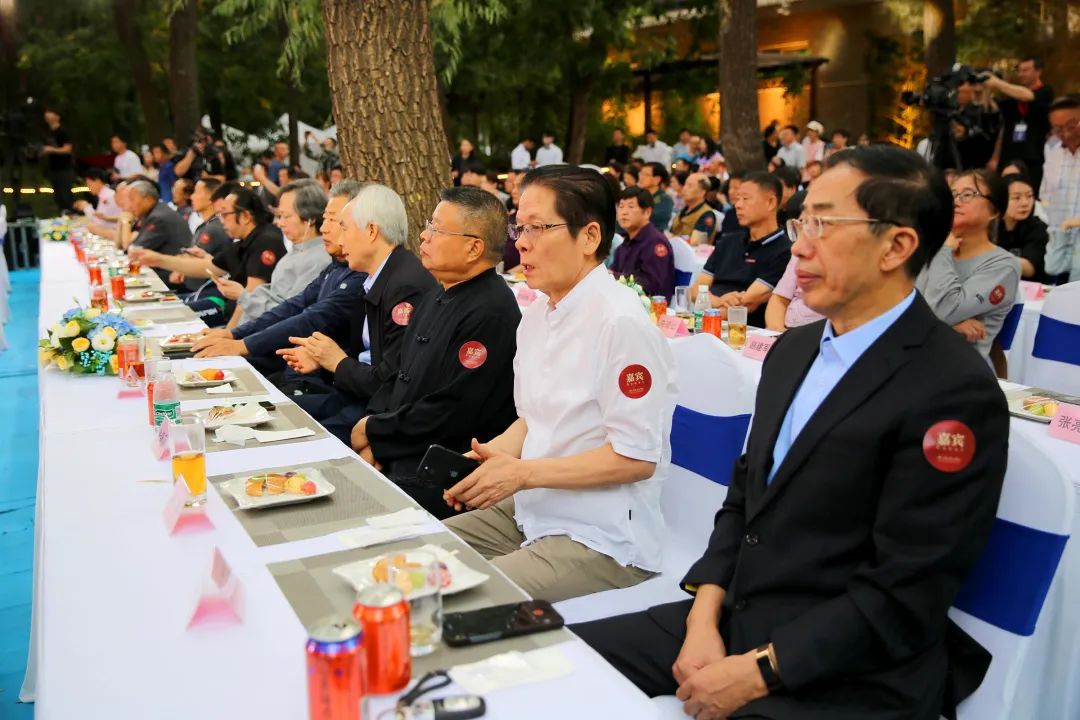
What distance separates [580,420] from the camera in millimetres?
Answer: 2213

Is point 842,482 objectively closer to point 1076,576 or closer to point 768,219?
point 1076,576

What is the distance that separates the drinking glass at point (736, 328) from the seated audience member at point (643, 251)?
1680mm

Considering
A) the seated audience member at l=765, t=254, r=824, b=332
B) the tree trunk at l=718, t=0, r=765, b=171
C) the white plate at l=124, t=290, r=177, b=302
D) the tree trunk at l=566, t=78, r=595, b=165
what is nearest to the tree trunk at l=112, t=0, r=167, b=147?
the tree trunk at l=566, t=78, r=595, b=165

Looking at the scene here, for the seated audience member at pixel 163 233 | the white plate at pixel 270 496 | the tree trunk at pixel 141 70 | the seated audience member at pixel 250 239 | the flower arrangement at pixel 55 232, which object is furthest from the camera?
the tree trunk at pixel 141 70

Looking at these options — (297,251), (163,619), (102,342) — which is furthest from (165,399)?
(297,251)

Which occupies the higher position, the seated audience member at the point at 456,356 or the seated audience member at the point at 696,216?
the seated audience member at the point at 696,216

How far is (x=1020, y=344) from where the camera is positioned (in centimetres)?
423

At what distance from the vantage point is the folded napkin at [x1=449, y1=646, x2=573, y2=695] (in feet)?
4.24

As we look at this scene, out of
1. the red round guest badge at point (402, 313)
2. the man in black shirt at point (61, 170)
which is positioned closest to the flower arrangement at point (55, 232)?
the man in black shirt at point (61, 170)

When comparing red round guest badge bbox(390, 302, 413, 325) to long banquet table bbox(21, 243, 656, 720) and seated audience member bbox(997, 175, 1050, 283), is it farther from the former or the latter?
seated audience member bbox(997, 175, 1050, 283)

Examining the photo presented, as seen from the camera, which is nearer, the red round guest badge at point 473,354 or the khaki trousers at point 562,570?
the khaki trousers at point 562,570

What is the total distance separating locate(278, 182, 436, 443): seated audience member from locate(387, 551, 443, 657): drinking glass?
6.83 feet

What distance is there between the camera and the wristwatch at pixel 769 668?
5.13 feet

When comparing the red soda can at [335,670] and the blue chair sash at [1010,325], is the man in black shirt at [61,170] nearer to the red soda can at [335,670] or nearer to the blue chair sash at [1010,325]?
the blue chair sash at [1010,325]
